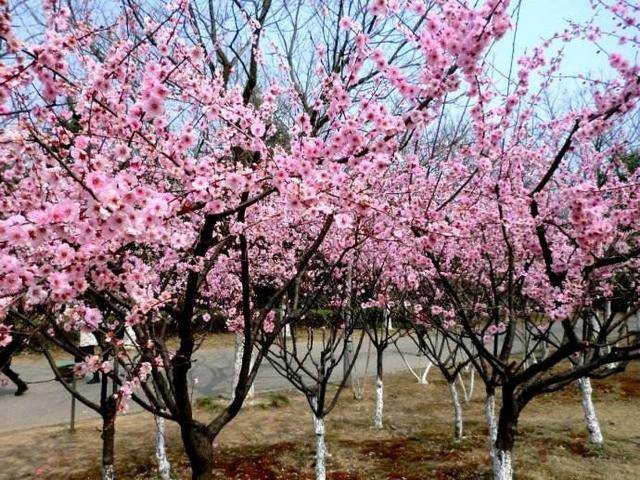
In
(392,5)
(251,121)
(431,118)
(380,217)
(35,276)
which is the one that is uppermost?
(392,5)

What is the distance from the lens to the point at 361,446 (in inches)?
326

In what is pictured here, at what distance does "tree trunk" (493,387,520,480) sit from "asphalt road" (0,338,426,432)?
19.6ft

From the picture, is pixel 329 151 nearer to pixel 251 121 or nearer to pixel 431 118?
pixel 431 118

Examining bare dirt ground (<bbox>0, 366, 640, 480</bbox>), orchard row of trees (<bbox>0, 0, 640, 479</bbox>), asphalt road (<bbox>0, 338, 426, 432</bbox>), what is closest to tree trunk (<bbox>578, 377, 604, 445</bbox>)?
bare dirt ground (<bbox>0, 366, 640, 480</bbox>)

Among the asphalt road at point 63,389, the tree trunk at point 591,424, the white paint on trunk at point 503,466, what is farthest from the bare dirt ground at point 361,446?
the white paint on trunk at point 503,466

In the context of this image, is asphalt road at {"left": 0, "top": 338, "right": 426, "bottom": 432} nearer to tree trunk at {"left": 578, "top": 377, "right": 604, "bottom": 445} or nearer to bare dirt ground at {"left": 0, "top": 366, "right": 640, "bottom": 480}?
bare dirt ground at {"left": 0, "top": 366, "right": 640, "bottom": 480}

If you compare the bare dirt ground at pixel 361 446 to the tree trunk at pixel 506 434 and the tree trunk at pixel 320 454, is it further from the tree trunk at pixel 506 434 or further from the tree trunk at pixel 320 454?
the tree trunk at pixel 506 434

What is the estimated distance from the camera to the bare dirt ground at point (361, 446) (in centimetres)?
709

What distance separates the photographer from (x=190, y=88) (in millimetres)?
3656

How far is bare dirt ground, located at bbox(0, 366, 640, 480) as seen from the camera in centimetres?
709

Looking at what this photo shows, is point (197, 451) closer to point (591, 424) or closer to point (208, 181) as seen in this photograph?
point (208, 181)

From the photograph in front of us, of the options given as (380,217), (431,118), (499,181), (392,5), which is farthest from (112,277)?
(499,181)

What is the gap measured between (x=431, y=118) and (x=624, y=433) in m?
8.84

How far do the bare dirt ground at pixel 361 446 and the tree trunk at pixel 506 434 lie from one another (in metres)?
1.69
